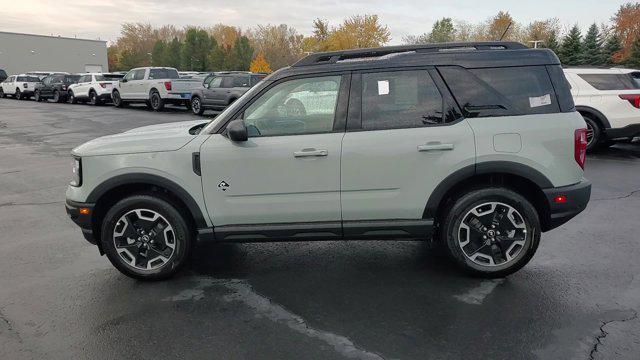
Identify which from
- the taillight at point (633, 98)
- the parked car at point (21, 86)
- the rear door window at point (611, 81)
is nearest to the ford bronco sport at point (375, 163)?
the taillight at point (633, 98)

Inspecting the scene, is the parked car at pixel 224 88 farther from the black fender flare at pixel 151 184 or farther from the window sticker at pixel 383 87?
the window sticker at pixel 383 87

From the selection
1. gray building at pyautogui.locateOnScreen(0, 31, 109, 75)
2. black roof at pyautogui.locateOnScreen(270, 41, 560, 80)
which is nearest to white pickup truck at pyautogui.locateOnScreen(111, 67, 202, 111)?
black roof at pyautogui.locateOnScreen(270, 41, 560, 80)

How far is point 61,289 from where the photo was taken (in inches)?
164

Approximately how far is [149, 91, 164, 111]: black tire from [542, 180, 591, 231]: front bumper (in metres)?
20.2

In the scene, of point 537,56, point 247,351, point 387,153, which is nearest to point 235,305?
point 247,351

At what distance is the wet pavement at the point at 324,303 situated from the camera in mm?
3191

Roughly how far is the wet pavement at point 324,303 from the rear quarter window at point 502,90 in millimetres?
1436

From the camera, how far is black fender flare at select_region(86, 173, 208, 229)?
4.09 m

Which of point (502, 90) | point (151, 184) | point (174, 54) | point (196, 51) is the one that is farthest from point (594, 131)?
point (174, 54)

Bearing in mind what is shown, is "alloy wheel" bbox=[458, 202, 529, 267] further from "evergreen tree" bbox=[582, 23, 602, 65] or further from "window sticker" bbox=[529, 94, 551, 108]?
"evergreen tree" bbox=[582, 23, 602, 65]

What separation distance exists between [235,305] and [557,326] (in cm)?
233

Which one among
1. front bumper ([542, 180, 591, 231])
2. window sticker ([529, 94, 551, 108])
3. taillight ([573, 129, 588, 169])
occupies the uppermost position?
window sticker ([529, 94, 551, 108])

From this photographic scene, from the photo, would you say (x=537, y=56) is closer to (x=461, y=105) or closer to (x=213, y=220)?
(x=461, y=105)

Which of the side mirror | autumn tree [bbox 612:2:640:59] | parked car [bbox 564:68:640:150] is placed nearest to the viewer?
the side mirror
